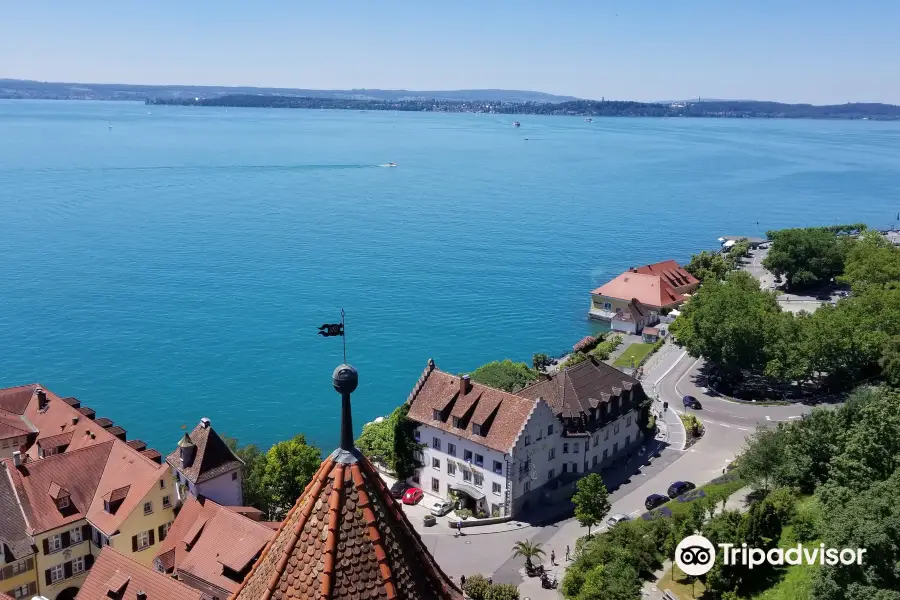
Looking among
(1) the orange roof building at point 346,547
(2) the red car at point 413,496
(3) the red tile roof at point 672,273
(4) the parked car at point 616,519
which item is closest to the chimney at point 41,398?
(2) the red car at point 413,496

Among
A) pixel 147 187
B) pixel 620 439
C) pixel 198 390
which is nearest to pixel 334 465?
pixel 620 439

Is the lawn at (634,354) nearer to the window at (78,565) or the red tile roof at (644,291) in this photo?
the red tile roof at (644,291)

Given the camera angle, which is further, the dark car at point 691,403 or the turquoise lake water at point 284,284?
the turquoise lake water at point 284,284

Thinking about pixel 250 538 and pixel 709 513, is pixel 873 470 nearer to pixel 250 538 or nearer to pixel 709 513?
pixel 709 513

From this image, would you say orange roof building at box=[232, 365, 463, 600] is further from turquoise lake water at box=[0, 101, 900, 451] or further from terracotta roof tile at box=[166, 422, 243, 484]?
turquoise lake water at box=[0, 101, 900, 451]

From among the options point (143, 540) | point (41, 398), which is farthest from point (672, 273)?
point (143, 540)

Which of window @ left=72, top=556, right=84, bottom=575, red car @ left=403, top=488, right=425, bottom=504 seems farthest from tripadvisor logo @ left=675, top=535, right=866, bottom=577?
window @ left=72, top=556, right=84, bottom=575

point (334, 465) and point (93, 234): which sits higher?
point (334, 465)
